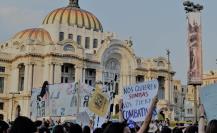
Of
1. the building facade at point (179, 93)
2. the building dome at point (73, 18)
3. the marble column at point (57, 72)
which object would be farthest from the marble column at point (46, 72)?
the building facade at point (179, 93)

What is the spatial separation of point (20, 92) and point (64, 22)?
1545 centimetres

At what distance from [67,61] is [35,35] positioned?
8087 mm

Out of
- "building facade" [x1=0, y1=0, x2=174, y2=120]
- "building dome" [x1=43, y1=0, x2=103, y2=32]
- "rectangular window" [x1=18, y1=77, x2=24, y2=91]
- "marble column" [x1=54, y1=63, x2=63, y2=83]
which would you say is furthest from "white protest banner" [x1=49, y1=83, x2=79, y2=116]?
"building dome" [x1=43, y1=0, x2=103, y2=32]

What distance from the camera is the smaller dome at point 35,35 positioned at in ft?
216

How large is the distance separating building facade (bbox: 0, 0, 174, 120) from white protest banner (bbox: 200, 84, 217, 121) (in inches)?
2037

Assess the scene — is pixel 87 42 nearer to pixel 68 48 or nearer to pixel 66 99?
pixel 68 48

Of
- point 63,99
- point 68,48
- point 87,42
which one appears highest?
point 87,42

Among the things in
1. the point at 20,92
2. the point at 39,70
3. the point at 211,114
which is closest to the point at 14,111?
the point at 20,92

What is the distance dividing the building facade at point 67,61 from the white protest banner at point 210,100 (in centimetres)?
5175

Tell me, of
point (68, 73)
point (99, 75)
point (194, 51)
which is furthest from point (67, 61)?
point (194, 51)

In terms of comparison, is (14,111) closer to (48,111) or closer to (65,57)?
(65,57)

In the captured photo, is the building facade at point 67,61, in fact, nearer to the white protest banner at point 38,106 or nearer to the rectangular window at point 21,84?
the rectangular window at point 21,84

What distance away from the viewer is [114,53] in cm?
6694

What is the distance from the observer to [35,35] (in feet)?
218
